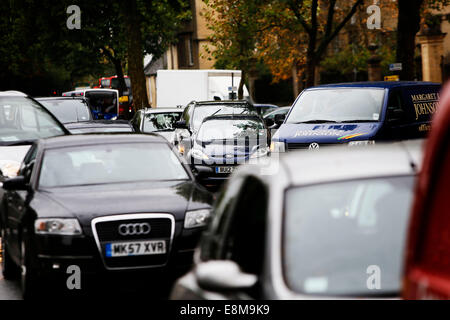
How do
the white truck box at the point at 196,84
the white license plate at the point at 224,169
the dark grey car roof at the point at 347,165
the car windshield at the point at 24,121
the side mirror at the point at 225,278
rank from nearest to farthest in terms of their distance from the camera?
the side mirror at the point at 225,278, the dark grey car roof at the point at 347,165, the car windshield at the point at 24,121, the white license plate at the point at 224,169, the white truck box at the point at 196,84

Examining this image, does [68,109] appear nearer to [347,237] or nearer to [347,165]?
[347,165]

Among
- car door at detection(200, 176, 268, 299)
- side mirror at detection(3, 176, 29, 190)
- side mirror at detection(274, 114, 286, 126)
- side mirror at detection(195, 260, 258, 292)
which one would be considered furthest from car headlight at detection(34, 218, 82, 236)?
side mirror at detection(274, 114, 286, 126)

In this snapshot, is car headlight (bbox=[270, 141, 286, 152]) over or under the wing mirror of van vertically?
under

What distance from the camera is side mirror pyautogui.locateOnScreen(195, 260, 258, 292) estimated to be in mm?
3859

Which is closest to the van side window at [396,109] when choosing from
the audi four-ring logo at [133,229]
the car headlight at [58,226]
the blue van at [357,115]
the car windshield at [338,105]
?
the blue van at [357,115]

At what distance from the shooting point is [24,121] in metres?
15.4

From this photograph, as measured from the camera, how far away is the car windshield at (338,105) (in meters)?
16.2

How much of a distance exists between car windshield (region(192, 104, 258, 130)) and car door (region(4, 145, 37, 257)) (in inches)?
420

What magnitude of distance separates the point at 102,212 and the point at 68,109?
49.0 feet

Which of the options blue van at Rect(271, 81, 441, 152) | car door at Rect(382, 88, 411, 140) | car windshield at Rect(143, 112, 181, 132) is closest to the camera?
blue van at Rect(271, 81, 441, 152)

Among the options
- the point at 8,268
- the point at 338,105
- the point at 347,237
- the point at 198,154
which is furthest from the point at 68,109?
the point at 347,237

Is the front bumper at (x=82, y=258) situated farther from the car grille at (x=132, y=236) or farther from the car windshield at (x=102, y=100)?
the car windshield at (x=102, y=100)

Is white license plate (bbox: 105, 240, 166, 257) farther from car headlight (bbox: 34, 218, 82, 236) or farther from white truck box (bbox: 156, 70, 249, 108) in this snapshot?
white truck box (bbox: 156, 70, 249, 108)
